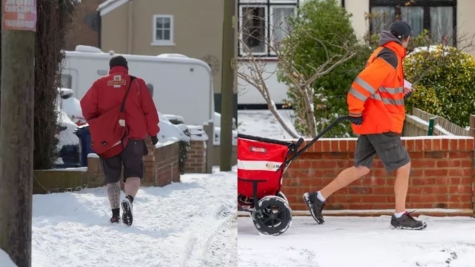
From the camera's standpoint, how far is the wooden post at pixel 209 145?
15.7 ft

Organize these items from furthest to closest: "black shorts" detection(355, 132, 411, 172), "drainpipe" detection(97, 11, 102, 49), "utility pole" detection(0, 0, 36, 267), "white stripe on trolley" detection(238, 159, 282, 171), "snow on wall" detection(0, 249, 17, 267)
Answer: "black shorts" detection(355, 132, 411, 172)
"white stripe on trolley" detection(238, 159, 282, 171)
"drainpipe" detection(97, 11, 102, 49)
"snow on wall" detection(0, 249, 17, 267)
"utility pole" detection(0, 0, 36, 267)

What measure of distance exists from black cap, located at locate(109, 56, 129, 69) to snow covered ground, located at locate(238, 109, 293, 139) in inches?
17.1

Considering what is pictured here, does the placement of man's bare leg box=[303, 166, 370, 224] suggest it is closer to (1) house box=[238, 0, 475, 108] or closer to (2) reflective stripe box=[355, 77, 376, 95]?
(2) reflective stripe box=[355, 77, 376, 95]

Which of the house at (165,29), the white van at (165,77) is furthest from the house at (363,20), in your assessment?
the white van at (165,77)

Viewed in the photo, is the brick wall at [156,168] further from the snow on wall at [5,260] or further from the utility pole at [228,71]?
the snow on wall at [5,260]

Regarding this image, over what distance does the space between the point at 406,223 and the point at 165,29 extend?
1.17 meters

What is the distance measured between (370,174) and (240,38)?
93 cm

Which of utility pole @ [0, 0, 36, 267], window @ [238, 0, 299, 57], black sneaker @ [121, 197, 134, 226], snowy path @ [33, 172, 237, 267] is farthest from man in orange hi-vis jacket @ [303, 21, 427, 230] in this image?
utility pole @ [0, 0, 36, 267]

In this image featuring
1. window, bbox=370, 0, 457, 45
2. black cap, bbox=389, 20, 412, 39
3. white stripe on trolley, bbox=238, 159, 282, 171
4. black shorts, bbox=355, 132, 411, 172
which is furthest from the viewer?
black shorts, bbox=355, 132, 411, 172

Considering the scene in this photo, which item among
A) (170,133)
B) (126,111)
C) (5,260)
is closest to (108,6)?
(126,111)

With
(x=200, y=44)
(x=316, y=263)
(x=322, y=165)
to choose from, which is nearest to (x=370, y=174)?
(x=322, y=165)

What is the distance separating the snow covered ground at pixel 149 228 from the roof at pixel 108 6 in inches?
22.9

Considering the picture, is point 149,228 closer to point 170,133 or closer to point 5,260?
point 170,133

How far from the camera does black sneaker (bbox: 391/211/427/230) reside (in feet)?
17.6
